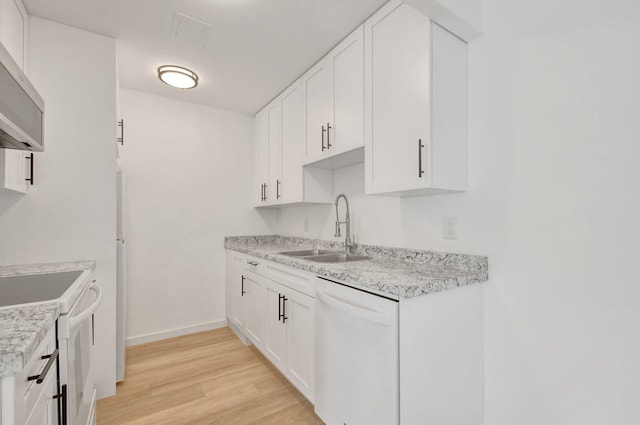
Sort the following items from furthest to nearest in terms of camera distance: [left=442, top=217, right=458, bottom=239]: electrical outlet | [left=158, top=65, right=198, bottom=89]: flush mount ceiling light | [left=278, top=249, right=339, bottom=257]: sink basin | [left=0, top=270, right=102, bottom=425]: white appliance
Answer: [left=278, top=249, right=339, bottom=257]: sink basin, [left=158, top=65, right=198, bottom=89]: flush mount ceiling light, [left=442, top=217, right=458, bottom=239]: electrical outlet, [left=0, top=270, right=102, bottom=425]: white appliance

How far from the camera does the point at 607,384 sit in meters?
1.11

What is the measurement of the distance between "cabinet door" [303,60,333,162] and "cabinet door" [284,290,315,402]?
3.55 ft

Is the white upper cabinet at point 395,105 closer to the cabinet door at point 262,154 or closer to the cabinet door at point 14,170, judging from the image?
the cabinet door at point 262,154

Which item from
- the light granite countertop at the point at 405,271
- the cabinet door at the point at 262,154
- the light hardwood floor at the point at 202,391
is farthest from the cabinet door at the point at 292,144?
the light hardwood floor at the point at 202,391

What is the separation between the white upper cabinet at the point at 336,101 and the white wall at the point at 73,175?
141 centimetres

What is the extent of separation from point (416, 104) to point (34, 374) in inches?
68.1

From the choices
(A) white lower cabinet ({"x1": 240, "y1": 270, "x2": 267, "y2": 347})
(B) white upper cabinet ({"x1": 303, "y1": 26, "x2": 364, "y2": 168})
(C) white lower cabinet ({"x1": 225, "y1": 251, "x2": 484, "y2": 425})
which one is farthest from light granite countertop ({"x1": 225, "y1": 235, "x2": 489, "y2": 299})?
(B) white upper cabinet ({"x1": 303, "y1": 26, "x2": 364, "y2": 168})

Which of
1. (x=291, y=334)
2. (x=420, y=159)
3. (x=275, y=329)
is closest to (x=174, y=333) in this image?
(x=275, y=329)

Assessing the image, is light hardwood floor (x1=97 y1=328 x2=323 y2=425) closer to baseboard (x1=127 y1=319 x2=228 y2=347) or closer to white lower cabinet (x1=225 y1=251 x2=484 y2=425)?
baseboard (x1=127 y1=319 x2=228 y2=347)

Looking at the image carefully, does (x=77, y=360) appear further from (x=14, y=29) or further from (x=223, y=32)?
(x=223, y=32)

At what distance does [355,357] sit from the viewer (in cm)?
131

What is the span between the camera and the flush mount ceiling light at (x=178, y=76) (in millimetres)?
2378

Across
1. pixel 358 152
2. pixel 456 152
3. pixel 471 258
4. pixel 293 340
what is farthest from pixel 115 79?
pixel 471 258

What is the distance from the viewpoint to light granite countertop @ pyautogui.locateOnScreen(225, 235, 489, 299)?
3.89 ft
